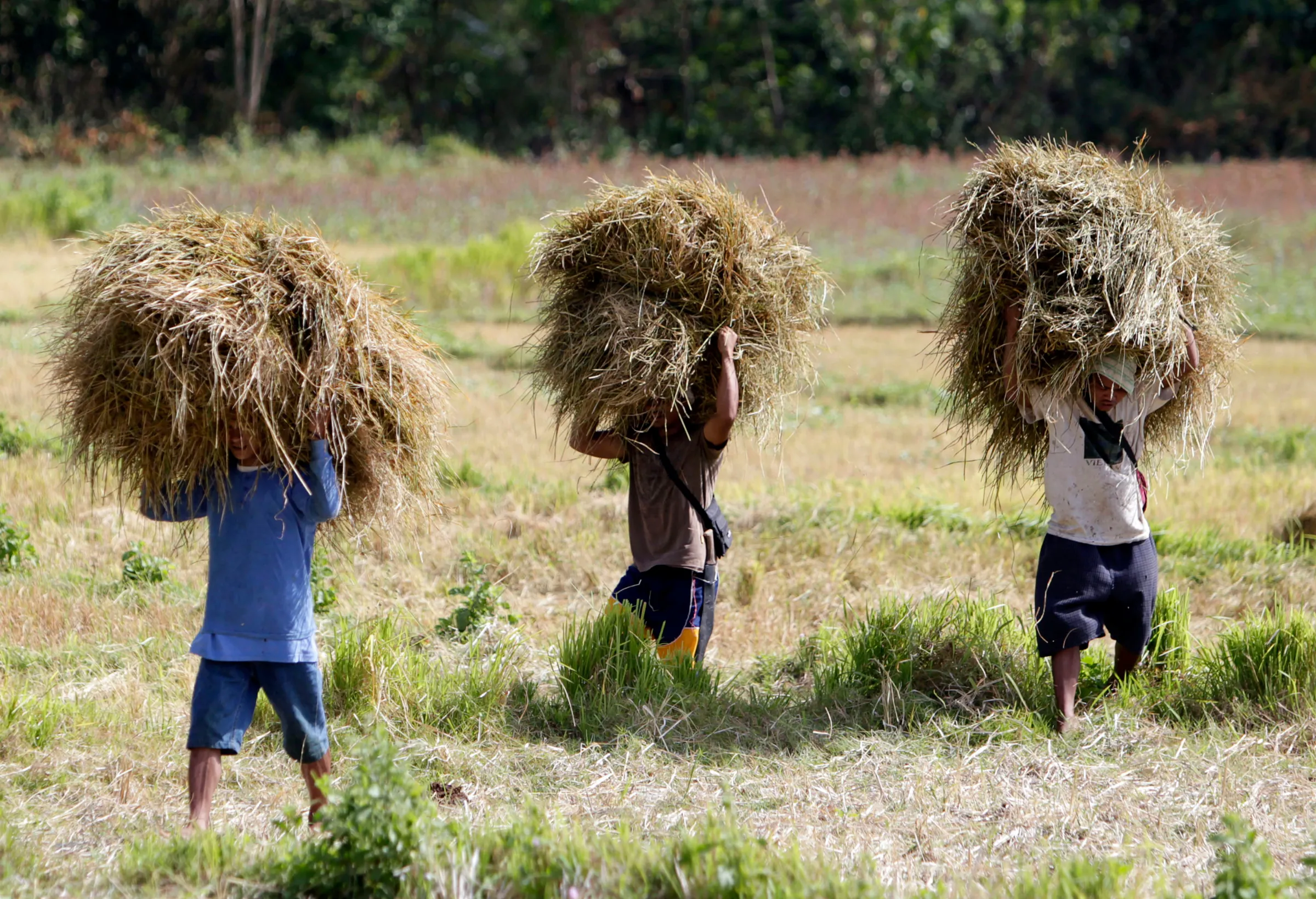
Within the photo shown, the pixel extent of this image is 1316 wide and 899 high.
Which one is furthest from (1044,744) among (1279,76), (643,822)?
(1279,76)

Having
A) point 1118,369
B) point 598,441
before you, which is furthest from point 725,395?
point 1118,369

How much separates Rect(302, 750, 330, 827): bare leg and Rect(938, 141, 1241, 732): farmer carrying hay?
93.5 inches

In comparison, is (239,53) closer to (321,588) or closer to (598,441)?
(321,588)

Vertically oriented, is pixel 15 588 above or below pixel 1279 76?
below

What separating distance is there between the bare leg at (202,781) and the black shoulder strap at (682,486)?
168 cm

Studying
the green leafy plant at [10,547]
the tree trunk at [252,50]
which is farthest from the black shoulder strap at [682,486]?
the tree trunk at [252,50]

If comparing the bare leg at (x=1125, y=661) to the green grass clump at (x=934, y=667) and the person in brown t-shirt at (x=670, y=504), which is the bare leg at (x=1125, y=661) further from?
the person in brown t-shirt at (x=670, y=504)

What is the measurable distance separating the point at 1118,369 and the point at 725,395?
4.42 feet

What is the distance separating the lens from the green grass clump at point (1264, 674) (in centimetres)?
425

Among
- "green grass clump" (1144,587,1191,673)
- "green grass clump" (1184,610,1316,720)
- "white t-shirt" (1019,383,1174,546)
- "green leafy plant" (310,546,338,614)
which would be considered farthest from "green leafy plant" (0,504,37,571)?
"green grass clump" (1184,610,1316,720)

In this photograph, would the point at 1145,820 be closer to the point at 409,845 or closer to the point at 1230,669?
the point at 1230,669

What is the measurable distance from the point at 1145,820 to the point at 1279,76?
1373 inches

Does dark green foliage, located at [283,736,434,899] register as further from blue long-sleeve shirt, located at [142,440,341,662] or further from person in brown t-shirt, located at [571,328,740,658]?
person in brown t-shirt, located at [571,328,740,658]

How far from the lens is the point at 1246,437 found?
891cm
